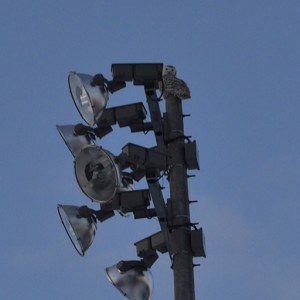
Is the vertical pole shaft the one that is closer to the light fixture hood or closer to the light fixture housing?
the light fixture hood

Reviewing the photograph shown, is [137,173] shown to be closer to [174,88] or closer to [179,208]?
[179,208]

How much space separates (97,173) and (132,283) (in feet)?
4.54

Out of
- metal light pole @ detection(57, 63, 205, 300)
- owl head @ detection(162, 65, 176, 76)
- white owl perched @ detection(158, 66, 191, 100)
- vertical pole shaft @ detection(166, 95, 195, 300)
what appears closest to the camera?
vertical pole shaft @ detection(166, 95, 195, 300)

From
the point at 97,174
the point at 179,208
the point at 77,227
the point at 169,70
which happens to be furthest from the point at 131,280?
the point at 169,70

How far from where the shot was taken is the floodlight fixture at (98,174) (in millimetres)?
9203

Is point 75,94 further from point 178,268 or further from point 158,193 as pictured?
point 178,268

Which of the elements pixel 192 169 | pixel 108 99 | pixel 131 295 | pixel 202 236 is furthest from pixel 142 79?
pixel 131 295

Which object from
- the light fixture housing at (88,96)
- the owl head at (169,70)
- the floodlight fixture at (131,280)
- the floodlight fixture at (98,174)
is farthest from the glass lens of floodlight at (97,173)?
the owl head at (169,70)

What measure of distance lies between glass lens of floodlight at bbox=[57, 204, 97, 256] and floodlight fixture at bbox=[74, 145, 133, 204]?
0.49 metres

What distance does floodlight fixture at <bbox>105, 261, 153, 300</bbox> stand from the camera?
9903 mm

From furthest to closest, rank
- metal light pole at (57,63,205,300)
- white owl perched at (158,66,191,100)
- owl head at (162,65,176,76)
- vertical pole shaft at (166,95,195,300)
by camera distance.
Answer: owl head at (162,65,176,76) → white owl perched at (158,66,191,100) → metal light pole at (57,63,205,300) → vertical pole shaft at (166,95,195,300)

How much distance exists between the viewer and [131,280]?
9.92 m

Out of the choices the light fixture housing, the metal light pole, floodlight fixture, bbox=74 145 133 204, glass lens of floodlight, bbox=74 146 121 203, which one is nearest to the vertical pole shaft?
the metal light pole

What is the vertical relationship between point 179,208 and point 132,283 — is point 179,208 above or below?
above
